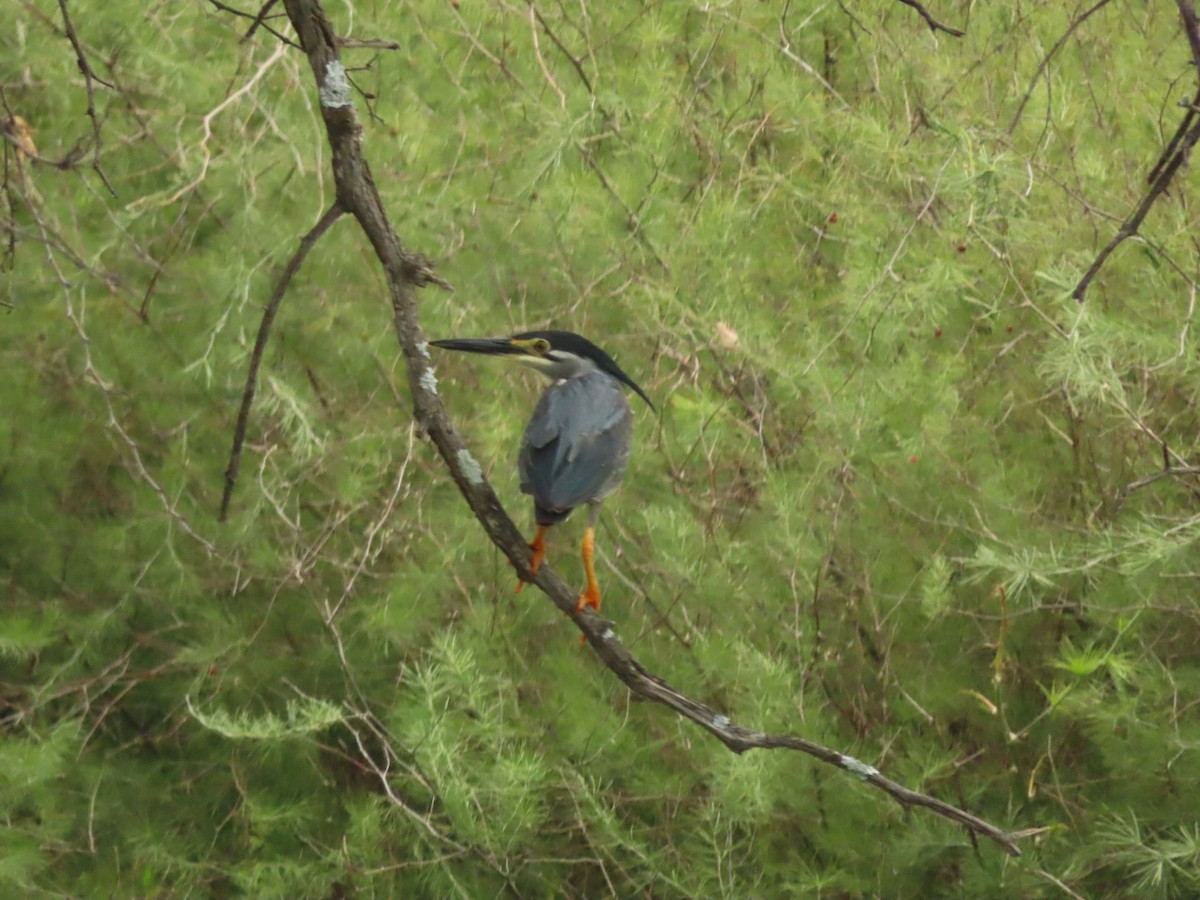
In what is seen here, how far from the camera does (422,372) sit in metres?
1.73

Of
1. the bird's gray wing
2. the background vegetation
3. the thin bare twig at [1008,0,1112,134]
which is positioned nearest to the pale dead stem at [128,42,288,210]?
the background vegetation

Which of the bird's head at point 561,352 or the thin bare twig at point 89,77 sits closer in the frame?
the thin bare twig at point 89,77

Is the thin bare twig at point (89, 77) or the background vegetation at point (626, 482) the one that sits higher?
the thin bare twig at point (89, 77)

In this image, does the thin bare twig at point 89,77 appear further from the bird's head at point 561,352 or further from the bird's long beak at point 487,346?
the bird's head at point 561,352

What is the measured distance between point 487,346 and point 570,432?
0.26 meters

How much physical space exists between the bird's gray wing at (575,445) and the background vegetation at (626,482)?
604 mm

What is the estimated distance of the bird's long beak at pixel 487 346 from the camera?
93.1 inches

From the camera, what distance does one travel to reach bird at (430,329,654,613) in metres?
Result: 2.28

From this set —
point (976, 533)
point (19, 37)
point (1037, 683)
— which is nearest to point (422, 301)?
point (19, 37)

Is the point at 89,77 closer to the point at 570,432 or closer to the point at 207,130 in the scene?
the point at 570,432

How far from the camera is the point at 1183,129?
1.80m

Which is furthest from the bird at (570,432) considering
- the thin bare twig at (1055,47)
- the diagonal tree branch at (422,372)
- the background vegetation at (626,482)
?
the thin bare twig at (1055,47)

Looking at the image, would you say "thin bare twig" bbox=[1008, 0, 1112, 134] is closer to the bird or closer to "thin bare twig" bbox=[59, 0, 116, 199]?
the bird

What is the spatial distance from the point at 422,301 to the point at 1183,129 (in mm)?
1965
